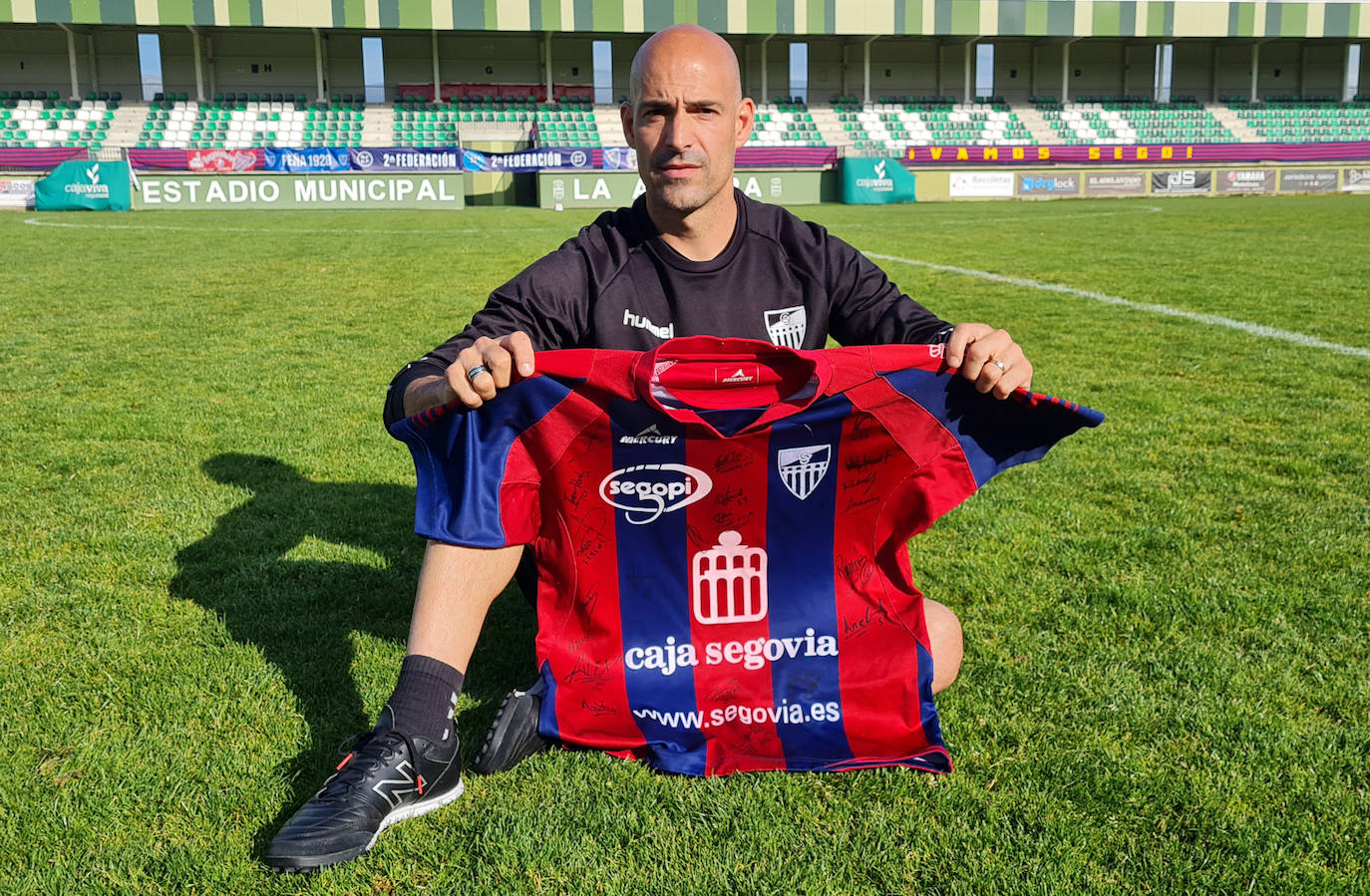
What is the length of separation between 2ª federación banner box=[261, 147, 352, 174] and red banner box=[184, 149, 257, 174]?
1.66 ft

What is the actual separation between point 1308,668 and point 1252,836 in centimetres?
84

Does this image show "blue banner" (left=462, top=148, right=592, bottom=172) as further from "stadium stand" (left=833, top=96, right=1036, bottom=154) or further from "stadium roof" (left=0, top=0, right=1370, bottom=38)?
"stadium stand" (left=833, top=96, right=1036, bottom=154)

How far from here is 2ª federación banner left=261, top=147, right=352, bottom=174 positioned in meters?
26.7

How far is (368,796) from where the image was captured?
1.97 m

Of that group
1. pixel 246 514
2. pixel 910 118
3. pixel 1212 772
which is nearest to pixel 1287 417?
pixel 1212 772

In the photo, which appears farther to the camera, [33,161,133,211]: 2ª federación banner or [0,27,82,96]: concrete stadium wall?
[0,27,82,96]: concrete stadium wall

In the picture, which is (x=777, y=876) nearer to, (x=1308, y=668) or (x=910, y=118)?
(x=1308, y=668)

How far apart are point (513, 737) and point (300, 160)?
90.1 ft

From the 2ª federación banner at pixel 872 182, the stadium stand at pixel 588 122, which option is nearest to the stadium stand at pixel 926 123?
the stadium stand at pixel 588 122

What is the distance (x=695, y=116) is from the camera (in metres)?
2.43

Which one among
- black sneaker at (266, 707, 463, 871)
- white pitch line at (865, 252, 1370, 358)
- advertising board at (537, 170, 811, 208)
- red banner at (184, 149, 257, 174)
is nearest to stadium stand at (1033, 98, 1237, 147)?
advertising board at (537, 170, 811, 208)

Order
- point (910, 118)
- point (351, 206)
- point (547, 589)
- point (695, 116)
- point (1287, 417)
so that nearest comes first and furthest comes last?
point (547, 589) → point (695, 116) → point (1287, 417) → point (351, 206) → point (910, 118)

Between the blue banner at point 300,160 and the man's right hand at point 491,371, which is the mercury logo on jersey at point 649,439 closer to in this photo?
the man's right hand at point 491,371

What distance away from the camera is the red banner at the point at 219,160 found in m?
26.2
